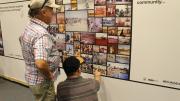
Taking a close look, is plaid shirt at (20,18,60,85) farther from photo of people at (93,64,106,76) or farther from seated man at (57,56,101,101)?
photo of people at (93,64,106,76)

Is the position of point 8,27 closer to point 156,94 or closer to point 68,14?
point 68,14

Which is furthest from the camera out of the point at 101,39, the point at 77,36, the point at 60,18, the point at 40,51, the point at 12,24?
the point at 12,24

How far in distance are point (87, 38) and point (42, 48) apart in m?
0.83

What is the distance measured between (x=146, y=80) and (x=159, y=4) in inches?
27.9

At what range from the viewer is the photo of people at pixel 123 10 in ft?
7.12

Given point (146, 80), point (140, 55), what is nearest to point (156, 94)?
point (146, 80)

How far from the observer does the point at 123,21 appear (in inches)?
87.6

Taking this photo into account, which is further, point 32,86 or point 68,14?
point 68,14

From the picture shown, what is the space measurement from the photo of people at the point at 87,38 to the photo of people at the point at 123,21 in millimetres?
341

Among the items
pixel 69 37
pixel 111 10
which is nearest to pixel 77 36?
pixel 69 37

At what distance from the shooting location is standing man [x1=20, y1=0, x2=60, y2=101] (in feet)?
6.04

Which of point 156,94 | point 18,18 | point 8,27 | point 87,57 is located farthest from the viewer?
point 8,27

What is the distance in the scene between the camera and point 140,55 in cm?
217

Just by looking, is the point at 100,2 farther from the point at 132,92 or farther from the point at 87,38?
the point at 132,92
